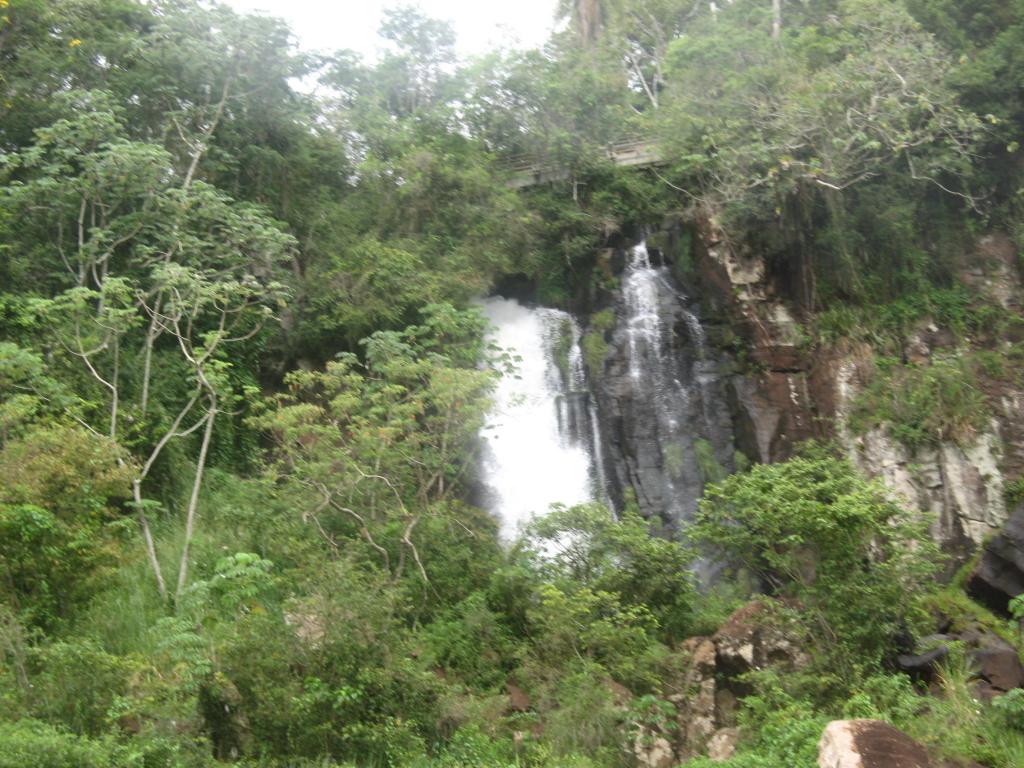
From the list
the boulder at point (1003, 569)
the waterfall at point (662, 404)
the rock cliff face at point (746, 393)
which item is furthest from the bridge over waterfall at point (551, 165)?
the boulder at point (1003, 569)

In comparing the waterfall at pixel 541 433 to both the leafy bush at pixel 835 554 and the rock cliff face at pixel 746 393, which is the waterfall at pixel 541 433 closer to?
the rock cliff face at pixel 746 393

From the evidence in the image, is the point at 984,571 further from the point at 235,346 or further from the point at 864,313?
the point at 235,346

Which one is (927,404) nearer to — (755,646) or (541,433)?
(755,646)

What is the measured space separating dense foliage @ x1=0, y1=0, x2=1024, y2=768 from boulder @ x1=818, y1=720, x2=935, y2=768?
0.88 meters

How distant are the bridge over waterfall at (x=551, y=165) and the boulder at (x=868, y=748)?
1682 cm

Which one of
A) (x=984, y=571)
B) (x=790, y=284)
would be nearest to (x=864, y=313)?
(x=790, y=284)

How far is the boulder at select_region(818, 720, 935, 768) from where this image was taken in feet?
25.4

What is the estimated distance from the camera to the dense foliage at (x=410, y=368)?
31.8 feet

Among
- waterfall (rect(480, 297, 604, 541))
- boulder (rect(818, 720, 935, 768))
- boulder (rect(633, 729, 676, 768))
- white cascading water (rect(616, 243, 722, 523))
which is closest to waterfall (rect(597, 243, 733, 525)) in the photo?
white cascading water (rect(616, 243, 722, 523))

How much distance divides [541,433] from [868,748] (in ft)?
38.0

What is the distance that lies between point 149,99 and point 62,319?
5938 millimetres

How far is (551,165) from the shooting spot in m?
23.0

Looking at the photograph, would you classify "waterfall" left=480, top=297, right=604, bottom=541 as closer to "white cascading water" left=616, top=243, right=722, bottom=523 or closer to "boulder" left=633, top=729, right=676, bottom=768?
"white cascading water" left=616, top=243, right=722, bottom=523

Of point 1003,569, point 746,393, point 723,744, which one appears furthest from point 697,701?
point 746,393
